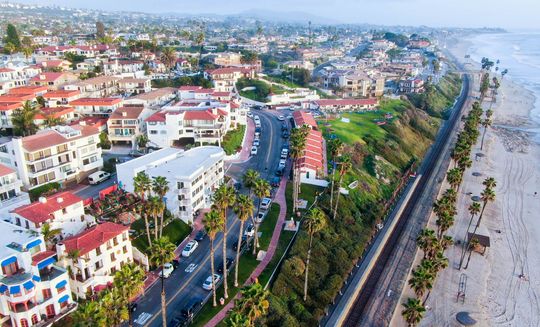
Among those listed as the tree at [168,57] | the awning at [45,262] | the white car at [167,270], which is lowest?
the white car at [167,270]

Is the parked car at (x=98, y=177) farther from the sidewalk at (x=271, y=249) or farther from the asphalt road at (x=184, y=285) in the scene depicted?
the sidewalk at (x=271, y=249)

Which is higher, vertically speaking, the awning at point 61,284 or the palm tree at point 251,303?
the palm tree at point 251,303

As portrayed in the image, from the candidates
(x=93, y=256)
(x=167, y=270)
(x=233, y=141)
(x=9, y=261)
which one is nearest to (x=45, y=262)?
(x=9, y=261)

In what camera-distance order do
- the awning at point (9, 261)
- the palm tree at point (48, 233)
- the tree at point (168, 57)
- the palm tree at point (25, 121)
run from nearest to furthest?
the awning at point (9, 261)
the palm tree at point (48, 233)
the palm tree at point (25, 121)
the tree at point (168, 57)

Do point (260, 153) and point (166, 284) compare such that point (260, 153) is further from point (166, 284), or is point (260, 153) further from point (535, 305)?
point (535, 305)

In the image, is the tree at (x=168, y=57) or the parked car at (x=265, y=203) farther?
the tree at (x=168, y=57)

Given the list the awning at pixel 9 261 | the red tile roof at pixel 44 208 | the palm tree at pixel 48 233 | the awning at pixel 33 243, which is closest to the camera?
the awning at pixel 9 261

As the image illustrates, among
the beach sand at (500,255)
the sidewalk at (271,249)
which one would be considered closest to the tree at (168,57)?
the sidewalk at (271,249)
